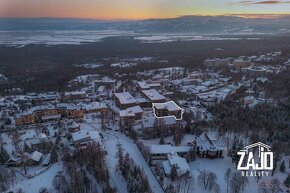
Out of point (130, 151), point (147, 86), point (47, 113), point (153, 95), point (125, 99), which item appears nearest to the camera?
point (130, 151)

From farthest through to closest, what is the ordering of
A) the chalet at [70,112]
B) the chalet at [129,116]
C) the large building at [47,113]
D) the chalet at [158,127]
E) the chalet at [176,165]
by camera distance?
the chalet at [70,112], the large building at [47,113], the chalet at [129,116], the chalet at [158,127], the chalet at [176,165]

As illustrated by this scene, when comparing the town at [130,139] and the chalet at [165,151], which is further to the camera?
the chalet at [165,151]

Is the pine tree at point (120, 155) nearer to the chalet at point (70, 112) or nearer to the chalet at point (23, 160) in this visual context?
the chalet at point (23, 160)

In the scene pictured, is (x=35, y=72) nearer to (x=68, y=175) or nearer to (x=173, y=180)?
(x=68, y=175)

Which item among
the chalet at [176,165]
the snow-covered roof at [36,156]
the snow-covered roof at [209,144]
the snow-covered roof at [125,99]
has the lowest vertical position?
the snow-covered roof at [36,156]

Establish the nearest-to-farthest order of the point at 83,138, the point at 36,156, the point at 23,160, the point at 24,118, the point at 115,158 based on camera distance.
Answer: the point at 23,160 < the point at 36,156 < the point at 115,158 < the point at 83,138 < the point at 24,118

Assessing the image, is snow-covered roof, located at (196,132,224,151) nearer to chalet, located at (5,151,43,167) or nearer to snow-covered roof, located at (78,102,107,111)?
chalet, located at (5,151,43,167)

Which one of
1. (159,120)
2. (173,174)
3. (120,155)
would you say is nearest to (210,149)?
(173,174)

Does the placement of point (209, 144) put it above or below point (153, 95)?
below

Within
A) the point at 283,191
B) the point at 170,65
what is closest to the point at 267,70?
the point at 170,65

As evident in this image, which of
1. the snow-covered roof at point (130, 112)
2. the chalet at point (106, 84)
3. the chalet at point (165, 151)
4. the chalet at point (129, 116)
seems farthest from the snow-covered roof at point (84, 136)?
the chalet at point (106, 84)

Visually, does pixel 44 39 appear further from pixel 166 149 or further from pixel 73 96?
pixel 166 149

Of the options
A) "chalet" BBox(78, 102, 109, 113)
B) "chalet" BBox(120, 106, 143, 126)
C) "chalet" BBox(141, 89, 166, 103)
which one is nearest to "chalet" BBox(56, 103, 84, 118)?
"chalet" BBox(78, 102, 109, 113)
